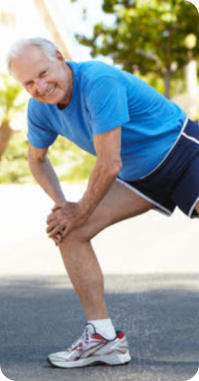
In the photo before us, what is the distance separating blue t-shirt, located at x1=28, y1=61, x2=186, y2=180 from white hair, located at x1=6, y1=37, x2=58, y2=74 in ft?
0.49

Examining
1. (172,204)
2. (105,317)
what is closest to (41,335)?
(105,317)

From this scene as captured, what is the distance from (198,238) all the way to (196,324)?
17.6 feet

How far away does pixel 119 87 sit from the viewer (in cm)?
348

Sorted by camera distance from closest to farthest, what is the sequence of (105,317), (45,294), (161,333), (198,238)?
1. (105,317)
2. (161,333)
3. (45,294)
4. (198,238)

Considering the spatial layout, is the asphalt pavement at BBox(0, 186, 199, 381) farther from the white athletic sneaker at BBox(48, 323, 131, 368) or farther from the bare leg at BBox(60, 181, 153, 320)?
A: the bare leg at BBox(60, 181, 153, 320)

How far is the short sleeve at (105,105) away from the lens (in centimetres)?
340

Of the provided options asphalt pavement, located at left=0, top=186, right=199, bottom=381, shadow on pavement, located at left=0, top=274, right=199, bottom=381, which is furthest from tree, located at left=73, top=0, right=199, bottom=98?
shadow on pavement, located at left=0, top=274, right=199, bottom=381

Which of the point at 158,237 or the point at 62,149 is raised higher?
the point at 158,237

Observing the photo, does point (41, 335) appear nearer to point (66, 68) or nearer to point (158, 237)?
point (66, 68)

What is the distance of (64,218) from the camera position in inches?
142

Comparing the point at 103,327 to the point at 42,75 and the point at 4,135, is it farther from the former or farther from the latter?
the point at 4,135

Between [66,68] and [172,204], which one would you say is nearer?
[66,68]

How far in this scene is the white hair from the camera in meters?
3.46

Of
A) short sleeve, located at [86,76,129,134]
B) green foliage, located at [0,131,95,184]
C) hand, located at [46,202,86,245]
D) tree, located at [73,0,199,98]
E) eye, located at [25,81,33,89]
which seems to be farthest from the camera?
tree, located at [73,0,199,98]
